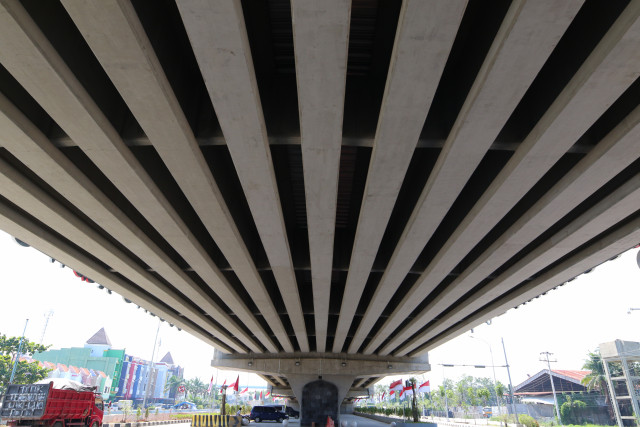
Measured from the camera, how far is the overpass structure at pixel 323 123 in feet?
14.6

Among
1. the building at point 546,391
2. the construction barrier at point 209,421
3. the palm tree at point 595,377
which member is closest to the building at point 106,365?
the building at point 546,391

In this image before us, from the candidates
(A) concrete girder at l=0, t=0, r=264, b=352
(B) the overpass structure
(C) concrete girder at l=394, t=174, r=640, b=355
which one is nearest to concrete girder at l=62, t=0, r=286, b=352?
(B) the overpass structure

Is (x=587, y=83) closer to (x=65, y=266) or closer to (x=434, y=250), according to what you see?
(x=434, y=250)

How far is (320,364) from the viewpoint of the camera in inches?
1160

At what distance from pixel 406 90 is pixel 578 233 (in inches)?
283

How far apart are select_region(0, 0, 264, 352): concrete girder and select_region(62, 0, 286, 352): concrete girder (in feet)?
1.85

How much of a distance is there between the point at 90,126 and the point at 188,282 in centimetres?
876

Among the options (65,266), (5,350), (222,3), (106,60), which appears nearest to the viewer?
(222,3)

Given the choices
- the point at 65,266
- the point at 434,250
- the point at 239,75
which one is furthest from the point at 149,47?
the point at 65,266

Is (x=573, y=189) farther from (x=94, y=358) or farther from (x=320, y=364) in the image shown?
(x=94, y=358)

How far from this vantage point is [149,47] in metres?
4.64

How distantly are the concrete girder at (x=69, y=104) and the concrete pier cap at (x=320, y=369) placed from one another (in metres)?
24.2

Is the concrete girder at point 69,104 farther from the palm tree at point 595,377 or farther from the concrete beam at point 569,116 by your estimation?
the palm tree at point 595,377

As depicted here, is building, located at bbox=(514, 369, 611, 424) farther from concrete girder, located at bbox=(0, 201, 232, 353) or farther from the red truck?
the red truck
